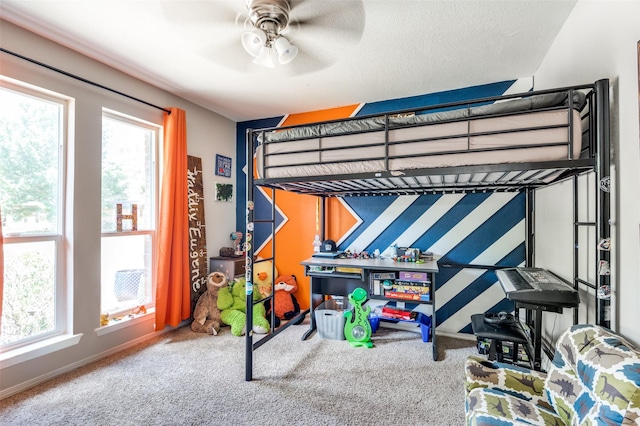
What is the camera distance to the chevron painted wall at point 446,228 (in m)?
2.97

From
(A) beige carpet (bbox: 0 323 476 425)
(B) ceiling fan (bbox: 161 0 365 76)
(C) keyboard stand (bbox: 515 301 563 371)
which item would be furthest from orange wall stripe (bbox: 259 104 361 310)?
(C) keyboard stand (bbox: 515 301 563 371)

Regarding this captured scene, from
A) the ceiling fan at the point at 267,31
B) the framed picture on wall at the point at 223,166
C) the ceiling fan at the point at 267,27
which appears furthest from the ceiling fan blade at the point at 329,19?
the framed picture on wall at the point at 223,166

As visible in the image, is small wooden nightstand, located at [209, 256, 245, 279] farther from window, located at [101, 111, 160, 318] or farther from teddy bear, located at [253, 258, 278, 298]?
window, located at [101, 111, 160, 318]

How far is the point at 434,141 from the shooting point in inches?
67.6

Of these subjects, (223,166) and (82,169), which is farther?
(223,166)

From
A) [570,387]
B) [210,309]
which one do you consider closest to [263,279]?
[210,309]

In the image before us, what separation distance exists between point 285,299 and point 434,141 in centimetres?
258

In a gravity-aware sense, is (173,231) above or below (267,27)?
below

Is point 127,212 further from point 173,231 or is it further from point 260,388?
point 260,388

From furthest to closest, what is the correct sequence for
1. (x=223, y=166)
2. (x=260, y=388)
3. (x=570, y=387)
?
(x=223, y=166) < (x=260, y=388) < (x=570, y=387)

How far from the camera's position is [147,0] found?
5.98ft

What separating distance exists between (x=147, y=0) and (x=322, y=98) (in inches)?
72.9

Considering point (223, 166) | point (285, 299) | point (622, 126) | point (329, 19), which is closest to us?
point (622, 126)

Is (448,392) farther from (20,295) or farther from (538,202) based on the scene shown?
(20,295)
